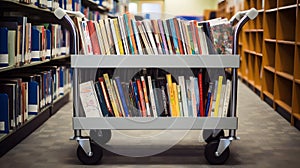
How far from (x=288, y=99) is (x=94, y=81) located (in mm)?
2561

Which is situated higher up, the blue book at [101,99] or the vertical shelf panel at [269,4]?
the vertical shelf panel at [269,4]

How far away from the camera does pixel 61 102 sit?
489 centimetres

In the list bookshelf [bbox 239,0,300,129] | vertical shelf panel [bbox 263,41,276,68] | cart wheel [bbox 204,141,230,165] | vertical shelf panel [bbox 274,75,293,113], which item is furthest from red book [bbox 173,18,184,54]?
vertical shelf panel [bbox 263,41,276,68]

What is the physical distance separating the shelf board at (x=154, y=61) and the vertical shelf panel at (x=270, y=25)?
112 inches

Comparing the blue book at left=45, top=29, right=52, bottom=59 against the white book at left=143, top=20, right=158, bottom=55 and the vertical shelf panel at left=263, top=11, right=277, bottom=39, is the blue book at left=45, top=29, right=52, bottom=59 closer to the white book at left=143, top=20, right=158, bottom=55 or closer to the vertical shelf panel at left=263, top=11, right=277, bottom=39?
the white book at left=143, top=20, right=158, bottom=55

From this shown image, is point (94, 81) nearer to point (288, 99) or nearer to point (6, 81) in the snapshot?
point (6, 81)

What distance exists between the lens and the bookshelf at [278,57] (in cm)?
394

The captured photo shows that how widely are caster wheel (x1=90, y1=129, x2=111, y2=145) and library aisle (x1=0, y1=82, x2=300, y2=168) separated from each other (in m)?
0.13

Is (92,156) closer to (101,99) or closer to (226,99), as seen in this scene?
(101,99)

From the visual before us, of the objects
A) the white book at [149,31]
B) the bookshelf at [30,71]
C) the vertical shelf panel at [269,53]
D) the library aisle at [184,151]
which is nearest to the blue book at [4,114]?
the bookshelf at [30,71]

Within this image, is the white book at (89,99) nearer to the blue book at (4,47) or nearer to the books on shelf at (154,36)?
the books on shelf at (154,36)

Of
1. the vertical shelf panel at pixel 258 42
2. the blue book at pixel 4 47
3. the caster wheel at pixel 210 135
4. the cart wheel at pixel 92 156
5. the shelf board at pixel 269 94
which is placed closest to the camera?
the cart wheel at pixel 92 156

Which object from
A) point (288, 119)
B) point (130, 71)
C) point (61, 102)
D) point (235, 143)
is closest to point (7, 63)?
point (130, 71)

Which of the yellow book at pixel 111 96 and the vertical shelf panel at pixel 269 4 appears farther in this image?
the vertical shelf panel at pixel 269 4
